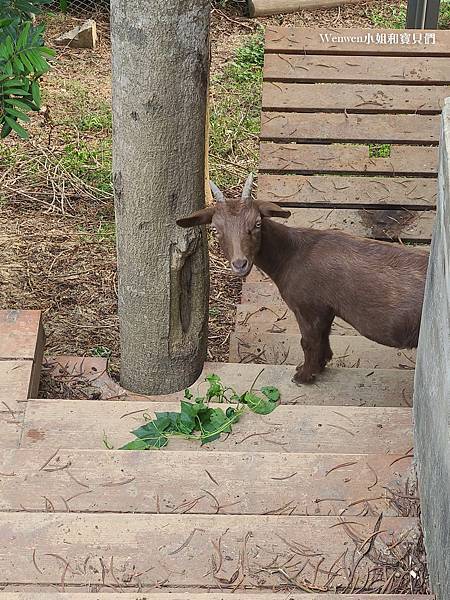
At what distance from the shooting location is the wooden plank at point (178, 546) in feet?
9.74

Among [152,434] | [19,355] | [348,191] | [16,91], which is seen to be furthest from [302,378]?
[348,191]

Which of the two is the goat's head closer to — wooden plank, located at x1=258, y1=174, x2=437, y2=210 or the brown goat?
the brown goat

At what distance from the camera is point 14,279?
6715 millimetres

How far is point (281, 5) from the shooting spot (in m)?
10.1

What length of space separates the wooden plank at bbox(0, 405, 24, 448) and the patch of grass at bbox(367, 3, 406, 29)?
704cm

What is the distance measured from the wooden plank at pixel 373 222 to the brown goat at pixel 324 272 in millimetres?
1653

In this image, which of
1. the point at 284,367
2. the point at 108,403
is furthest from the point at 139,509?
the point at 284,367

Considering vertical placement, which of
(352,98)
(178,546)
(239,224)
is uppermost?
(352,98)

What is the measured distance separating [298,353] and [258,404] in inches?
54.3

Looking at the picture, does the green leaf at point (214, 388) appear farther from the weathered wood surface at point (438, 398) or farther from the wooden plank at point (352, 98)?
the wooden plank at point (352, 98)

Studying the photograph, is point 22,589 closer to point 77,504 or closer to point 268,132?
point 77,504

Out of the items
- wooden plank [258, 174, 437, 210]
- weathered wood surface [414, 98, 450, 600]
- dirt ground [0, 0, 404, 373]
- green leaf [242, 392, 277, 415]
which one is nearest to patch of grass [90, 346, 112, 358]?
dirt ground [0, 0, 404, 373]

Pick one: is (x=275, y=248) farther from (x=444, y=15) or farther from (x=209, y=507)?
(x=444, y=15)

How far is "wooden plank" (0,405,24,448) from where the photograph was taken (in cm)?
393
